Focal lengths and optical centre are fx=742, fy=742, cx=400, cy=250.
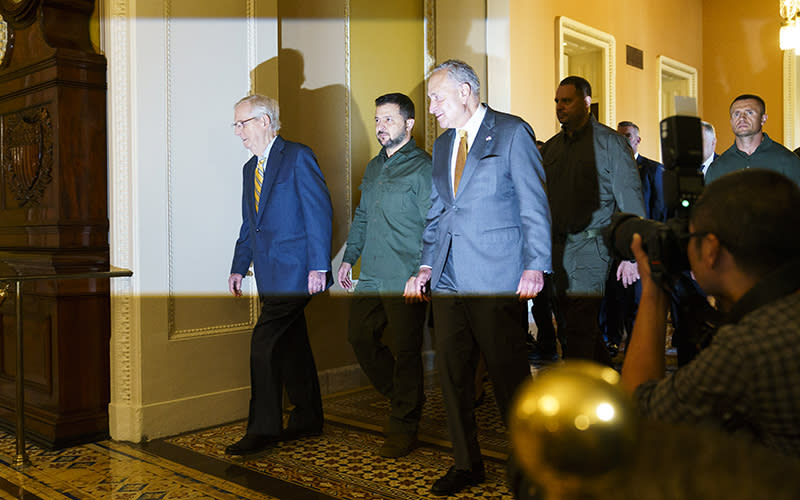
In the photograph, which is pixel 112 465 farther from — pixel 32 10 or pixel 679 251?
pixel 679 251

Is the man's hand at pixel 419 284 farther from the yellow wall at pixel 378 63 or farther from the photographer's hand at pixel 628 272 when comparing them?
the yellow wall at pixel 378 63

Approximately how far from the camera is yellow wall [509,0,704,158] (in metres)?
5.72

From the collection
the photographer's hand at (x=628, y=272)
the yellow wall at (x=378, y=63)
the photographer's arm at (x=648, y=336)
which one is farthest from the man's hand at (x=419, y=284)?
the yellow wall at (x=378, y=63)

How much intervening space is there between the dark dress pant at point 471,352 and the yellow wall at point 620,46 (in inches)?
132

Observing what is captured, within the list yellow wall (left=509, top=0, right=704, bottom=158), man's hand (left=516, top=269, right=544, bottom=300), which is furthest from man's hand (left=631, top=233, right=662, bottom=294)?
yellow wall (left=509, top=0, right=704, bottom=158)

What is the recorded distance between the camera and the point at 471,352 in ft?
8.01

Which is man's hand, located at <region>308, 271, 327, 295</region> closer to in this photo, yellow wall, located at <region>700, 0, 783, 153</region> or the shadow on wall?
the shadow on wall

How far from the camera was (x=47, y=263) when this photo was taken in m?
2.88

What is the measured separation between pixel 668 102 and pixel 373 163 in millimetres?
6950

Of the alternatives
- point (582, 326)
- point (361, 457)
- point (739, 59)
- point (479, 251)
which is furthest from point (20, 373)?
point (739, 59)

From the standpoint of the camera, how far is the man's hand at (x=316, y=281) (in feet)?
9.89

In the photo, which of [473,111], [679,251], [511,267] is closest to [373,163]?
[473,111]

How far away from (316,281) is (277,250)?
0.71 feet

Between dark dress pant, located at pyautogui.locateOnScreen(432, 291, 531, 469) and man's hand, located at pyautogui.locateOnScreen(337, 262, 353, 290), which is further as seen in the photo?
man's hand, located at pyautogui.locateOnScreen(337, 262, 353, 290)
